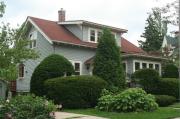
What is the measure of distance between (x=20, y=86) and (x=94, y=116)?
20.4 m

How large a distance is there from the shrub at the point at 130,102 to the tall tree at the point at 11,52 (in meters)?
5.01

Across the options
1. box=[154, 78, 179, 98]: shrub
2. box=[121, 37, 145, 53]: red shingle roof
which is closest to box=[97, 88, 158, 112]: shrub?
box=[154, 78, 179, 98]: shrub

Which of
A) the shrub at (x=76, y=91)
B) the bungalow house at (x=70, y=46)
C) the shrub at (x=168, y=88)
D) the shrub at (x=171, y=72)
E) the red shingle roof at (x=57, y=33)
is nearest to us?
the shrub at (x=76, y=91)

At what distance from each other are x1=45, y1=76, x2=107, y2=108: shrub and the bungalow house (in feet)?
30.6

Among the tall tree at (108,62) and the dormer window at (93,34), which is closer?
the tall tree at (108,62)

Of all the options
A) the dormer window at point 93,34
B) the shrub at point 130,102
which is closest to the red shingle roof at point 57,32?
the dormer window at point 93,34

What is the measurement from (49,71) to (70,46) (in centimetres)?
758

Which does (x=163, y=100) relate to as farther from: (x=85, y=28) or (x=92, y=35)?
(x=92, y=35)

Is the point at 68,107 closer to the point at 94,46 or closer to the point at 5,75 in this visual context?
the point at 5,75

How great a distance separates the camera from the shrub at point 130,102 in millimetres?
22209

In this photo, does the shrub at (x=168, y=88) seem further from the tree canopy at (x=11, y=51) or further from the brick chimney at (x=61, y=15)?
the brick chimney at (x=61, y=15)

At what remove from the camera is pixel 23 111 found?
694 inches

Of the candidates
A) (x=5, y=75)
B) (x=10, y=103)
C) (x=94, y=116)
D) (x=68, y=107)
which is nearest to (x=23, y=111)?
(x=10, y=103)

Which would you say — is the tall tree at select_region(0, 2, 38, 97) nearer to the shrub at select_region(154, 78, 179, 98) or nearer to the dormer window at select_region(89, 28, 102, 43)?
the shrub at select_region(154, 78, 179, 98)
